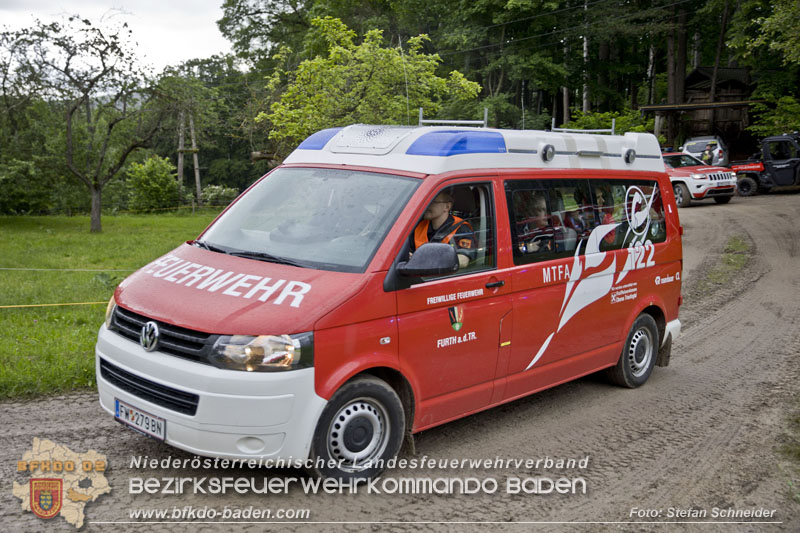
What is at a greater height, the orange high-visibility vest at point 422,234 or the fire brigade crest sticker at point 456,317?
the orange high-visibility vest at point 422,234

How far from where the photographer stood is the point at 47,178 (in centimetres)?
3384

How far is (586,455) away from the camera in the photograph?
543 centimetres

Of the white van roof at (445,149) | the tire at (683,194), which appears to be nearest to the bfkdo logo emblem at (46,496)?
the white van roof at (445,149)

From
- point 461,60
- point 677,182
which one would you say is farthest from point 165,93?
point 677,182

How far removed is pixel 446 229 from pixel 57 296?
8.47 m

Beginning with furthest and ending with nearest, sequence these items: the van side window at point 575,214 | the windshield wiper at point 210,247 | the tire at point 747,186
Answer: the tire at point 747,186 < the van side window at point 575,214 < the windshield wiper at point 210,247

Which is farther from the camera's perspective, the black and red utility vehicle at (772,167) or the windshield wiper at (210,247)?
the black and red utility vehicle at (772,167)

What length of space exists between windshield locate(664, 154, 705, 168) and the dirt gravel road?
19.0 meters

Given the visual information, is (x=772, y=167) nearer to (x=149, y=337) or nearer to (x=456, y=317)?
(x=456, y=317)

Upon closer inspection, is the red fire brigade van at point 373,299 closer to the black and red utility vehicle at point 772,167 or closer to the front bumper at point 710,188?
the front bumper at point 710,188

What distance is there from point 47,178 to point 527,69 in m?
23.9

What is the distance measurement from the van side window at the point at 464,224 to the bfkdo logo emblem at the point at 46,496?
2745 millimetres

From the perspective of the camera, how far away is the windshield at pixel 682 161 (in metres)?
26.4

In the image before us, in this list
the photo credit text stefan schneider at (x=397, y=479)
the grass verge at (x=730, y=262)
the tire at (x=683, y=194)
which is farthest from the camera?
the tire at (x=683, y=194)
